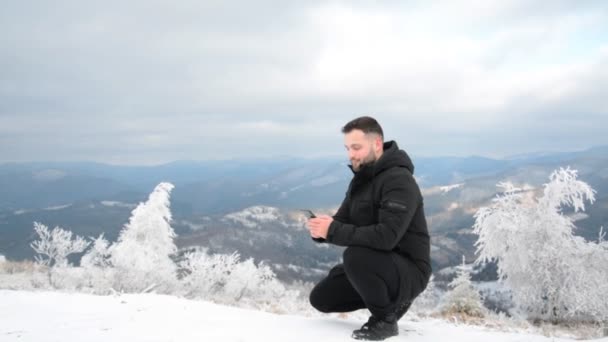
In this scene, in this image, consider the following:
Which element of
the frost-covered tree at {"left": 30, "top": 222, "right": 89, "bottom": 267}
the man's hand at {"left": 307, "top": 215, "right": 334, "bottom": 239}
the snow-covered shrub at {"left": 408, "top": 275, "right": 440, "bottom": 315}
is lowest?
the snow-covered shrub at {"left": 408, "top": 275, "right": 440, "bottom": 315}

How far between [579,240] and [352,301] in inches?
696

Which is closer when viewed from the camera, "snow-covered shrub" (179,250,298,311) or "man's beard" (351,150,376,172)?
"man's beard" (351,150,376,172)

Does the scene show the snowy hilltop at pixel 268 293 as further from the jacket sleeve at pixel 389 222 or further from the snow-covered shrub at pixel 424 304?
the jacket sleeve at pixel 389 222

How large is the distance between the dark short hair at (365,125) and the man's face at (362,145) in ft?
0.13

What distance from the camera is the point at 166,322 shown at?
4.95 m

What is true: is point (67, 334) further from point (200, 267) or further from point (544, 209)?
point (200, 267)

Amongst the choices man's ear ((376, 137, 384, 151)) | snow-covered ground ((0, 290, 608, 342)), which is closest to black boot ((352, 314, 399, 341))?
snow-covered ground ((0, 290, 608, 342))

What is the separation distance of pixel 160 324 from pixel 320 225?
2189mm

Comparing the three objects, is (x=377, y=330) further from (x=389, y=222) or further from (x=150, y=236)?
(x=150, y=236)

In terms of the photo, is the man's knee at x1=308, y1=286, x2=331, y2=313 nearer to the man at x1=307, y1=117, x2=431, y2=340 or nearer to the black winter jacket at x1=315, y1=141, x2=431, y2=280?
the man at x1=307, y1=117, x2=431, y2=340

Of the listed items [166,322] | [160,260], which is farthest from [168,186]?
[166,322]

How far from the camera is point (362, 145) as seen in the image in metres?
4.64

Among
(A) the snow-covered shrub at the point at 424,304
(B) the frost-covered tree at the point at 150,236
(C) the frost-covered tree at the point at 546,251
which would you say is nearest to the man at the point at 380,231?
(A) the snow-covered shrub at the point at 424,304

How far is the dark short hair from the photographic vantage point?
4.59 m
